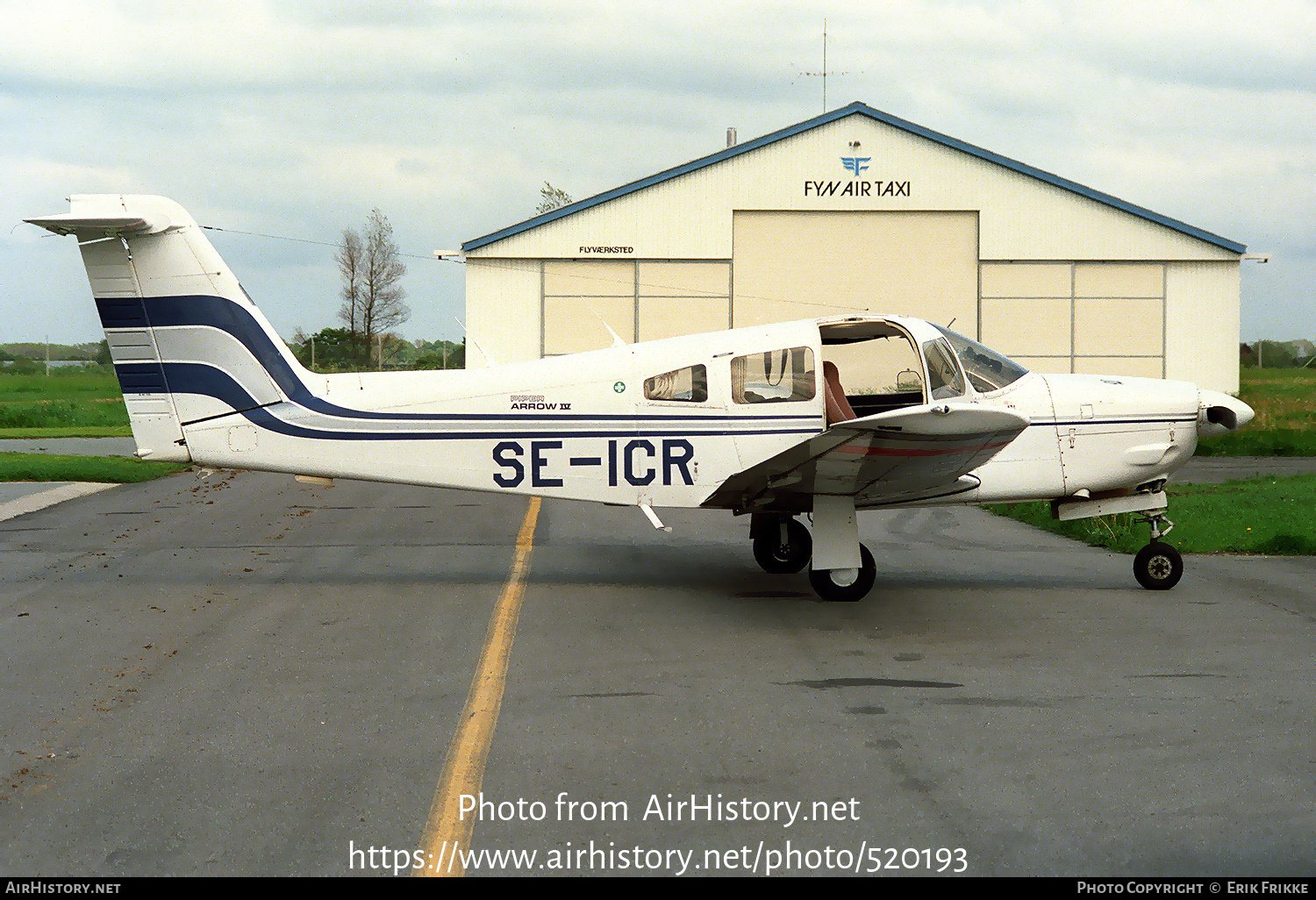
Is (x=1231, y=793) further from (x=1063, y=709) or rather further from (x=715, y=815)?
(x=715, y=815)

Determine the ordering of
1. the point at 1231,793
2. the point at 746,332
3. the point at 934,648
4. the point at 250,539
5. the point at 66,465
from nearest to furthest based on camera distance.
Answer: the point at 1231,793
the point at 934,648
the point at 746,332
the point at 250,539
the point at 66,465

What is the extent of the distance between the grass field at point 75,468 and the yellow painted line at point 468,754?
42.7 feet

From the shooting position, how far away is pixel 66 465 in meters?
21.2

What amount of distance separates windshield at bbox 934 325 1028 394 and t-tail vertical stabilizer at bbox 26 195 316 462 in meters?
5.70

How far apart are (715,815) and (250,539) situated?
10.1m

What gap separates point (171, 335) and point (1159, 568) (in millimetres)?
8854

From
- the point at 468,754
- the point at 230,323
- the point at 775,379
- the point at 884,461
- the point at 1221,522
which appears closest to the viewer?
the point at 468,754

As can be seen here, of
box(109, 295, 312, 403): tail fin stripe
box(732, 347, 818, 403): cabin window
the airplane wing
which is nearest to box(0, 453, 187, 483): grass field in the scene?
box(109, 295, 312, 403): tail fin stripe

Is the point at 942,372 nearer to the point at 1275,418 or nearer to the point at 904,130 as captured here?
the point at 904,130

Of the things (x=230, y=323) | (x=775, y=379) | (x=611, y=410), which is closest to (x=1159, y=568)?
(x=775, y=379)

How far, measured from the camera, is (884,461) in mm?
9352

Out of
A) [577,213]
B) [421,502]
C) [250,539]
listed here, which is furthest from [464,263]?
[250,539]

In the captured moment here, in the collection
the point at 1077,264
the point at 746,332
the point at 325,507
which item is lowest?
the point at 325,507

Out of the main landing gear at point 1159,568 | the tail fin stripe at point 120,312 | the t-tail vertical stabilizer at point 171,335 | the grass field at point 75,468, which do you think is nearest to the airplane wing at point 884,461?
the main landing gear at point 1159,568
